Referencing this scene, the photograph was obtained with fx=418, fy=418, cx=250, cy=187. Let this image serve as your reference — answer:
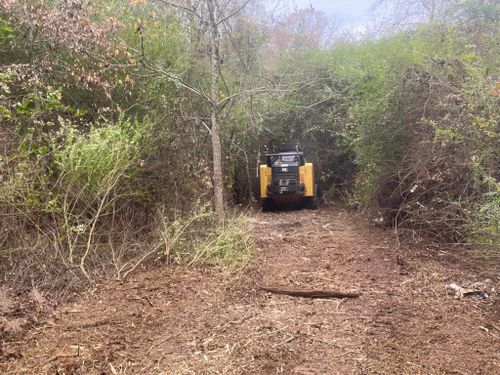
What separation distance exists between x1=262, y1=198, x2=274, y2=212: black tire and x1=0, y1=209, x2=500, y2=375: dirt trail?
17.7ft

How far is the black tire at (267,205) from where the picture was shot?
1074 cm

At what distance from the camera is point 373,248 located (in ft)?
20.1

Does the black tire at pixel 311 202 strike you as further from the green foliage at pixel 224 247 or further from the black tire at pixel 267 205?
the green foliage at pixel 224 247

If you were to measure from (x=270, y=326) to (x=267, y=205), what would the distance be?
7.22 meters

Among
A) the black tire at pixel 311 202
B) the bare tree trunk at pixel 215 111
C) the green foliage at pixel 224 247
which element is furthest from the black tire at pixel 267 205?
the green foliage at pixel 224 247

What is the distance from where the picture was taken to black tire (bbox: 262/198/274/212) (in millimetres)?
10738

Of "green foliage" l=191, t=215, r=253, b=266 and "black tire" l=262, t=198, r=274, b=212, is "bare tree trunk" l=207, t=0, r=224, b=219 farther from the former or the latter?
"black tire" l=262, t=198, r=274, b=212

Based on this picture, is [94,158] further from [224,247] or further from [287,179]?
[287,179]

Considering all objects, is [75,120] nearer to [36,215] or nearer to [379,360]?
[36,215]

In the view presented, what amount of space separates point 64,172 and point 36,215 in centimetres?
57

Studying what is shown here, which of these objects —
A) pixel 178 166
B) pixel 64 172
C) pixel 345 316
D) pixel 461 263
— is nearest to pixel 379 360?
pixel 345 316

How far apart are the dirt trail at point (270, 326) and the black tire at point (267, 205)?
539 cm

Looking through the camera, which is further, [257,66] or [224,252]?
[257,66]

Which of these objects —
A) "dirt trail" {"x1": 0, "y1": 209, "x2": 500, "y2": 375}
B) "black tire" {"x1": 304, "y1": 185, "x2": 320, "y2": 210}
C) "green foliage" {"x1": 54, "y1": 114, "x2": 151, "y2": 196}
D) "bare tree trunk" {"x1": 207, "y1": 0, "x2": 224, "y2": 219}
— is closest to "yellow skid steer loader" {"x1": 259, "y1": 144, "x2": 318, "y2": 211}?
"black tire" {"x1": 304, "y1": 185, "x2": 320, "y2": 210}
